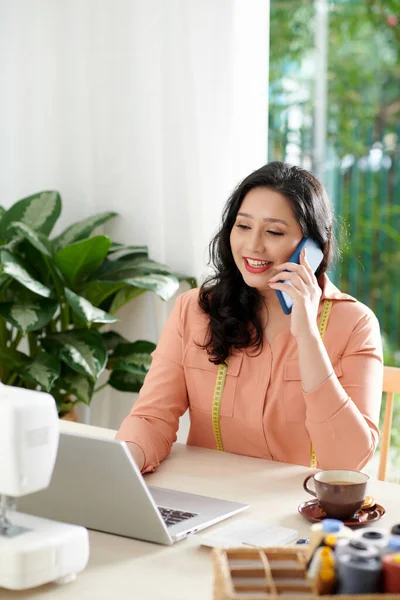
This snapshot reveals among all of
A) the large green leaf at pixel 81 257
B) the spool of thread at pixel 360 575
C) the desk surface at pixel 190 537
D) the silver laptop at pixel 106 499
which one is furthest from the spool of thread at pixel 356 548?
the large green leaf at pixel 81 257

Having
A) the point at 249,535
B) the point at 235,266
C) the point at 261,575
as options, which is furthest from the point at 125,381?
the point at 261,575

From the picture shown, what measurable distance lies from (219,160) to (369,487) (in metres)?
1.35

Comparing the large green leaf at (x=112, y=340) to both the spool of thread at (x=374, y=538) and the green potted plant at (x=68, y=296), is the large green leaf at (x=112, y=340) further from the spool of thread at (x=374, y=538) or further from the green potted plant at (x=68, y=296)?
the spool of thread at (x=374, y=538)

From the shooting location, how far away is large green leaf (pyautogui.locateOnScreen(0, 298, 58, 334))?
2.62 metres

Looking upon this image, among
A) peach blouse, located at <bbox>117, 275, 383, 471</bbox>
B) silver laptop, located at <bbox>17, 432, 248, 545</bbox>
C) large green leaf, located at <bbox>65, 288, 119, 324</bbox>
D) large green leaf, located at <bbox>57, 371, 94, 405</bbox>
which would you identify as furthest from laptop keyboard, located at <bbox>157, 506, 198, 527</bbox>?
large green leaf, located at <bbox>57, 371, 94, 405</bbox>

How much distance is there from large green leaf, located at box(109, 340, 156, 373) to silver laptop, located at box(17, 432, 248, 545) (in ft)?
4.43

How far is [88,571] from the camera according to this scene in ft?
4.19

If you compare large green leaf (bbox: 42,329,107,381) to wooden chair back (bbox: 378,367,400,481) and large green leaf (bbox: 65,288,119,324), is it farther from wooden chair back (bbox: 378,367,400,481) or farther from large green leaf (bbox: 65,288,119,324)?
wooden chair back (bbox: 378,367,400,481)

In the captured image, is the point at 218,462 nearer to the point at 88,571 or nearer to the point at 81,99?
the point at 88,571

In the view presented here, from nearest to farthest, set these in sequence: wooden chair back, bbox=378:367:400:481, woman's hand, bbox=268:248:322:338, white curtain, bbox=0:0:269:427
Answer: woman's hand, bbox=268:248:322:338
wooden chair back, bbox=378:367:400:481
white curtain, bbox=0:0:269:427

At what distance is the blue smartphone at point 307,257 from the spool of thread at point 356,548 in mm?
985

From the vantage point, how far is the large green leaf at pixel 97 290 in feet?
9.28

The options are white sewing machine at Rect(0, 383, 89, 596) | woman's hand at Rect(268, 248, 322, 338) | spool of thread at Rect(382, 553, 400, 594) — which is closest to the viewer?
spool of thread at Rect(382, 553, 400, 594)

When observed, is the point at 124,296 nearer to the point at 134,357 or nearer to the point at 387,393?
the point at 134,357
